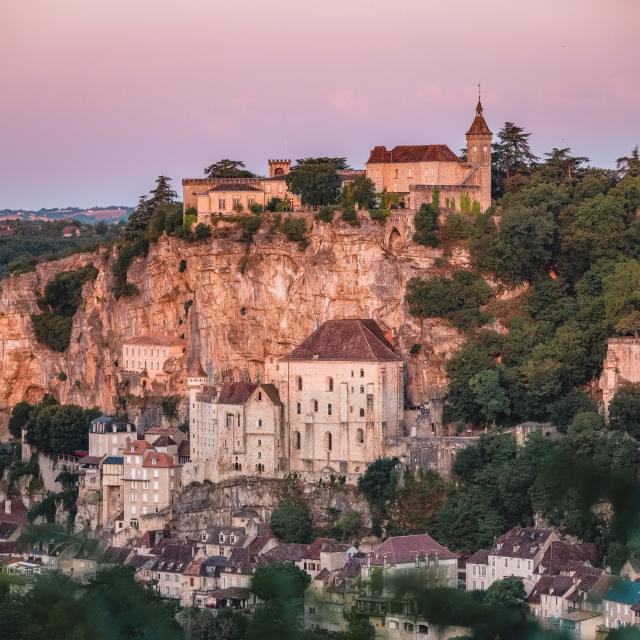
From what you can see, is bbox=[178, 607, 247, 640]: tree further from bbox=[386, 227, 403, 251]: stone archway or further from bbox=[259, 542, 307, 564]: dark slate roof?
bbox=[386, 227, 403, 251]: stone archway

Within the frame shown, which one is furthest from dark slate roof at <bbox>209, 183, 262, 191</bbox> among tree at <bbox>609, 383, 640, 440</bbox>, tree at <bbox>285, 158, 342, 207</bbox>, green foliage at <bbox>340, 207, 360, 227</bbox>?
tree at <bbox>609, 383, 640, 440</bbox>

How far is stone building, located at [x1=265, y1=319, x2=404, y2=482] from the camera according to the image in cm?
5400

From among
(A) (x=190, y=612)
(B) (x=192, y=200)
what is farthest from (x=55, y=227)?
(A) (x=190, y=612)

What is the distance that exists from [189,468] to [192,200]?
1047cm

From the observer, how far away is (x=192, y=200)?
208 ft

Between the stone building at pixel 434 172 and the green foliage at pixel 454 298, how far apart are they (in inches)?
122

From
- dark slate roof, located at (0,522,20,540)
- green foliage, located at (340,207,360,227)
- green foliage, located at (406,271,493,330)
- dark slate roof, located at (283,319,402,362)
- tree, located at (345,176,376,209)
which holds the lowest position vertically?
dark slate roof, located at (0,522,20,540)

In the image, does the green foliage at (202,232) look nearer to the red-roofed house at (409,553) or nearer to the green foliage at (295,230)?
the green foliage at (295,230)

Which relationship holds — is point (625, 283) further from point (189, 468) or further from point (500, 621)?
point (500, 621)

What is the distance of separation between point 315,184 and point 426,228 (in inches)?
180

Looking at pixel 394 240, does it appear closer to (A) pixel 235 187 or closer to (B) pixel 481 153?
(B) pixel 481 153

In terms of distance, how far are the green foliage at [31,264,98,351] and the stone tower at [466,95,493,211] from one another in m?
16.4

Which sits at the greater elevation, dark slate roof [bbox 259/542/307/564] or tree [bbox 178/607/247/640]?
dark slate roof [bbox 259/542/307/564]

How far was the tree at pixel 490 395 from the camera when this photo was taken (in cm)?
5356
